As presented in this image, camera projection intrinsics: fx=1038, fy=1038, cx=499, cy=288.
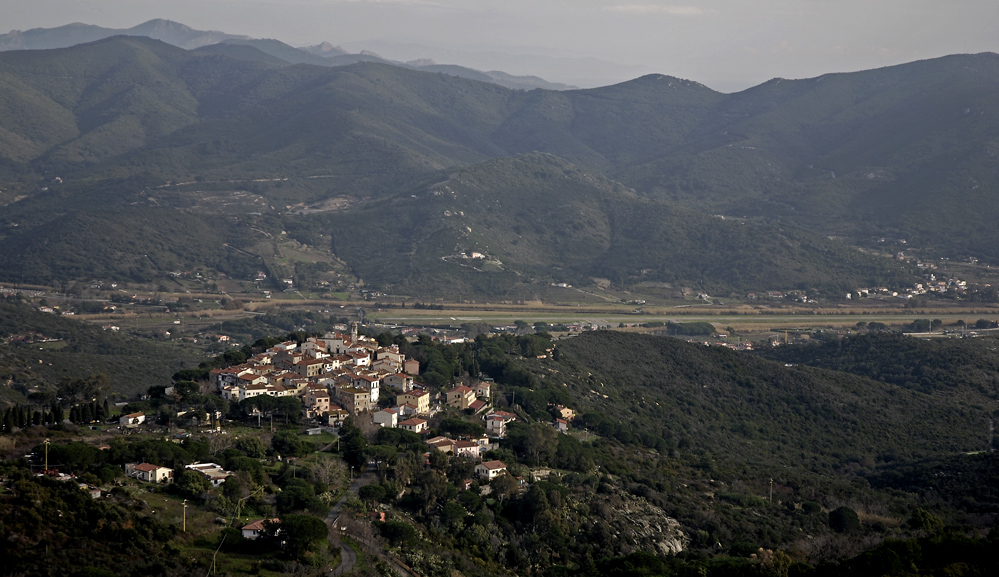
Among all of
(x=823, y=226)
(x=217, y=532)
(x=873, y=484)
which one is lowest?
(x=873, y=484)

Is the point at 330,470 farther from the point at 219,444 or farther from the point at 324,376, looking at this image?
the point at 324,376

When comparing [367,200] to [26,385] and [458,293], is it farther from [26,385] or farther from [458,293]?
[26,385]

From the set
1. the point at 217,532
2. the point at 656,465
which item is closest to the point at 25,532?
the point at 217,532

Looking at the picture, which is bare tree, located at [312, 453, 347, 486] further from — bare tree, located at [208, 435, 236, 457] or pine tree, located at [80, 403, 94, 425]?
pine tree, located at [80, 403, 94, 425]

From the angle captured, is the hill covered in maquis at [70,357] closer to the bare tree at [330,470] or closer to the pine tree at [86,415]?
the pine tree at [86,415]

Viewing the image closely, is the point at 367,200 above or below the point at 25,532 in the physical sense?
above

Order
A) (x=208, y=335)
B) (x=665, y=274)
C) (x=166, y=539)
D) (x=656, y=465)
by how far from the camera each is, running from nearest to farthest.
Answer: (x=166, y=539), (x=656, y=465), (x=208, y=335), (x=665, y=274)

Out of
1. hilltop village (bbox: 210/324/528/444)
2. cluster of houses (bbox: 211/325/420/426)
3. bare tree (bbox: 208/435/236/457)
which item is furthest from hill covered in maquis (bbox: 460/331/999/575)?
bare tree (bbox: 208/435/236/457)

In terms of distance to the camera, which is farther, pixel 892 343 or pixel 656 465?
pixel 892 343
